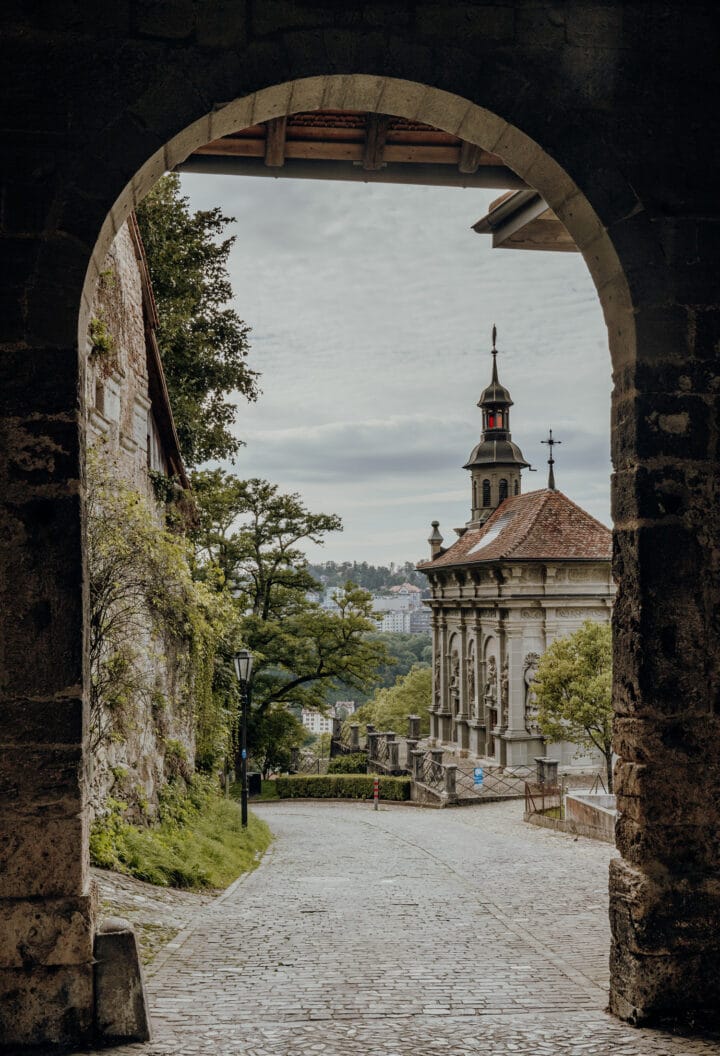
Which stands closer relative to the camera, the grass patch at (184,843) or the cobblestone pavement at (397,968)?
the cobblestone pavement at (397,968)

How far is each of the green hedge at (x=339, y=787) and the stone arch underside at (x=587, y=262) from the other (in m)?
29.0

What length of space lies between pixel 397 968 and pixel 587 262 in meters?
4.54

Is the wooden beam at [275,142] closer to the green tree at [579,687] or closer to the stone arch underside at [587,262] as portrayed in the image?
the stone arch underside at [587,262]

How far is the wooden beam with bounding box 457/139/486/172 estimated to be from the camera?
6383mm

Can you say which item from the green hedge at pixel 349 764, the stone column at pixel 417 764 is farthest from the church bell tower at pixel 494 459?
the stone column at pixel 417 764

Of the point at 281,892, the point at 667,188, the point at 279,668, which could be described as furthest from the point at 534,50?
the point at 279,668

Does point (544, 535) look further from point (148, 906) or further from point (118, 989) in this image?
point (118, 989)

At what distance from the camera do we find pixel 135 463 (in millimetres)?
12992

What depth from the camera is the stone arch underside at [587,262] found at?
4395 mm

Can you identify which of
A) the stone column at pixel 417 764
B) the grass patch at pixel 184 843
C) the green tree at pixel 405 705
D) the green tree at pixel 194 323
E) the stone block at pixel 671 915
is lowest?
the green tree at pixel 405 705

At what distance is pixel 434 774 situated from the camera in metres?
32.0

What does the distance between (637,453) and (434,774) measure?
28.4 metres

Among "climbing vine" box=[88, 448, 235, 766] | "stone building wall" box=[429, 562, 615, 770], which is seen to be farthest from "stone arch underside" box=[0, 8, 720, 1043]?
"stone building wall" box=[429, 562, 615, 770]

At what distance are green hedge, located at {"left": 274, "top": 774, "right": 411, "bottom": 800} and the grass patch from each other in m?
15.9
